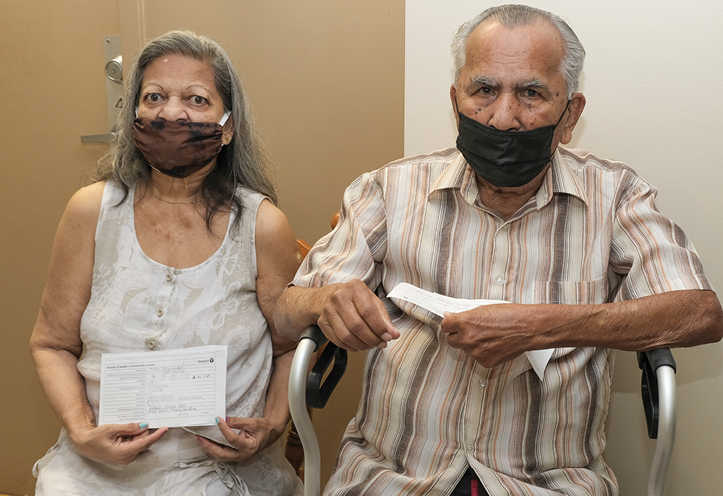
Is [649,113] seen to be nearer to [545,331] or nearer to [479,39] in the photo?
[479,39]

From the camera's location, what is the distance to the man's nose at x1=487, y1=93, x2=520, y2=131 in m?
1.47

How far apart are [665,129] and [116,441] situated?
1597 millimetres

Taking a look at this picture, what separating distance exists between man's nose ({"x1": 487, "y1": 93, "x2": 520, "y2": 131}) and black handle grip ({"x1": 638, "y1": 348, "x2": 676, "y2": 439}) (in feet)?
1.84

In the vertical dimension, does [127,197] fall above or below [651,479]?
above

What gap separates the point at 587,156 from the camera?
168 centimetres

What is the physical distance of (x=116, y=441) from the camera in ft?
5.04

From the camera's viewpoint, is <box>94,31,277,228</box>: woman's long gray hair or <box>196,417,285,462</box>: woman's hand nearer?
<box>196,417,285,462</box>: woman's hand

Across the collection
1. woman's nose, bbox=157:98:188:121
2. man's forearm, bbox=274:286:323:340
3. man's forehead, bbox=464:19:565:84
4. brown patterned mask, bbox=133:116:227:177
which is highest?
man's forehead, bbox=464:19:565:84

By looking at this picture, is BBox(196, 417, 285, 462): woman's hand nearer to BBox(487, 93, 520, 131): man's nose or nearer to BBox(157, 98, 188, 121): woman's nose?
BBox(157, 98, 188, 121): woman's nose

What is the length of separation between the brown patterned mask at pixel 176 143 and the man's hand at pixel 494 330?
806mm

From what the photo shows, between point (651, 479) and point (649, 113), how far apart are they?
99 cm

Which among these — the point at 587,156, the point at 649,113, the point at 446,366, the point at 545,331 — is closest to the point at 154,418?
the point at 446,366

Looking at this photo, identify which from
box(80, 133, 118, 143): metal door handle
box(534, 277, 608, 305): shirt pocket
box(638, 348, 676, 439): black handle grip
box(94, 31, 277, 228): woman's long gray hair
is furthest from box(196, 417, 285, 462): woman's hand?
box(80, 133, 118, 143): metal door handle

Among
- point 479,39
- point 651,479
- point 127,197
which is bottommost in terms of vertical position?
point 651,479
